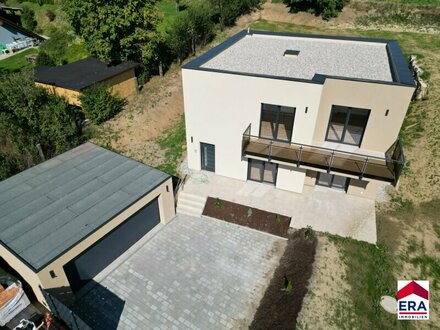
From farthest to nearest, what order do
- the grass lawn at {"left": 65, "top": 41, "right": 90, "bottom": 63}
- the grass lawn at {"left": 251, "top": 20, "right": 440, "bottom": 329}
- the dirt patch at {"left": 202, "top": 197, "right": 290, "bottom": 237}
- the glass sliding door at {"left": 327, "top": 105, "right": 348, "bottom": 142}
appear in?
the grass lawn at {"left": 65, "top": 41, "right": 90, "bottom": 63} < the dirt patch at {"left": 202, "top": 197, "right": 290, "bottom": 237} < the glass sliding door at {"left": 327, "top": 105, "right": 348, "bottom": 142} < the grass lawn at {"left": 251, "top": 20, "right": 440, "bottom": 329}

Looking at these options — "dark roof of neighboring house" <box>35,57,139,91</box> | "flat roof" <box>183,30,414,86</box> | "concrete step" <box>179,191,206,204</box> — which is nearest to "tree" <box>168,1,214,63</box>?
"dark roof of neighboring house" <box>35,57,139,91</box>

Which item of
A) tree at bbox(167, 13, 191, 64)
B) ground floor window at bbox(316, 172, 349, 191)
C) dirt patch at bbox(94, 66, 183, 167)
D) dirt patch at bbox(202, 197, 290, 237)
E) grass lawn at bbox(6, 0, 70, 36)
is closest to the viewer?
dirt patch at bbox(202, 197, 290, 237)

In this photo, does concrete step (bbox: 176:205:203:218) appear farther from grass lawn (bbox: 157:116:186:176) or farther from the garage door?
grass lawn (bbox: 157:116:186:176)

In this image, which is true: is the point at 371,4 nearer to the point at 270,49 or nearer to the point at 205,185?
the point at 270,49

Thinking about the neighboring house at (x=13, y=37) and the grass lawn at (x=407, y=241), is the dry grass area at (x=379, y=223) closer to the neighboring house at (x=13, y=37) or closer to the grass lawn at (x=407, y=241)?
the grass lawn at (x=407, y=241)

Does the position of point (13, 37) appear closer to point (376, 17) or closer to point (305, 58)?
point (305, 58)

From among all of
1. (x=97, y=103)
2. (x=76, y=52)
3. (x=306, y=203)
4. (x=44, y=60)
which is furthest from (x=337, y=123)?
(x=76, y=52)
